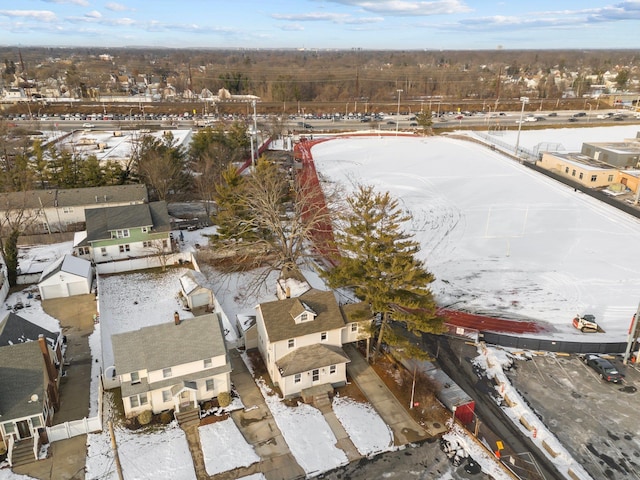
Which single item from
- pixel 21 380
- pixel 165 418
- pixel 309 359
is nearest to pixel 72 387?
pixel 21 380

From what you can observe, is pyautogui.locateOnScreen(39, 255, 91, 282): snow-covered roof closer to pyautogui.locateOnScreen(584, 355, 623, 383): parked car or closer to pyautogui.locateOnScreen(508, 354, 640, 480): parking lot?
pyautogui.locateOnScreen(508, 354, 640, 480): parking lot

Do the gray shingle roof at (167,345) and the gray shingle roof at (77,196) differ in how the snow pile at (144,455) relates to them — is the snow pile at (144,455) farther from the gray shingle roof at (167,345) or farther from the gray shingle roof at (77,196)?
the gray shingle roof at (77,196)

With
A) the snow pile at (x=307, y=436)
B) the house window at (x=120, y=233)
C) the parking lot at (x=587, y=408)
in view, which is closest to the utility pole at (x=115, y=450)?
the snow pile at (x=307, y=436)

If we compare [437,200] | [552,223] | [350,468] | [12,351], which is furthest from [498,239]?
[12,351]

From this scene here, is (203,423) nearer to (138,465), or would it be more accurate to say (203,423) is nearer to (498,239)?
(138,465)

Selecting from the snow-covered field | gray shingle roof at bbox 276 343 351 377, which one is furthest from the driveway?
the snow-covered field

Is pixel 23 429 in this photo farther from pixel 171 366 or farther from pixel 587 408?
pixel 587 408
